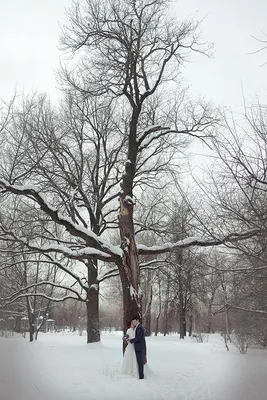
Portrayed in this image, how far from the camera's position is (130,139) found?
11.9 m

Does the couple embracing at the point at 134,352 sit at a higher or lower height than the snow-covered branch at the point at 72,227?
lower

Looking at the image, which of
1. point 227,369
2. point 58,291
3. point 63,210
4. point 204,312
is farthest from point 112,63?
point 204,312

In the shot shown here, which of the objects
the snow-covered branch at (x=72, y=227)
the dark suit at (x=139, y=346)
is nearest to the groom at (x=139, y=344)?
the dark suit at (x=139, y=346)

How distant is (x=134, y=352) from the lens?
8875mm

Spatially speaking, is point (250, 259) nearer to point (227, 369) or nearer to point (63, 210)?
point (227, 369)

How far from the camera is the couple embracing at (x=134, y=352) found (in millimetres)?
8586

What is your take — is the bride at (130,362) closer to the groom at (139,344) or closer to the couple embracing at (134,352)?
the couple embracing at (134,352)

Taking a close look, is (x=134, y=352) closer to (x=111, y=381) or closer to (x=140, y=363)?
(x=140, y=363)

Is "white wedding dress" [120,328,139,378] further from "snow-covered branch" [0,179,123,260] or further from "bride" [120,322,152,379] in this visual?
"snow-covered branch" [0,179,123,260]

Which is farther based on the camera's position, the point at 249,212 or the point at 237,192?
the point at 237,192

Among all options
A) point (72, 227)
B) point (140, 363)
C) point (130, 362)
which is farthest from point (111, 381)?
point (72, 227)

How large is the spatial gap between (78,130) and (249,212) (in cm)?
1256

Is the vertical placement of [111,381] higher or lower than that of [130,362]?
lower

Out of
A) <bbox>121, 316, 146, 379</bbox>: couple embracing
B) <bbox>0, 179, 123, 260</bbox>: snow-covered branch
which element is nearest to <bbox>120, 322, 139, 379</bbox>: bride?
<bbox>121, 316, 146, 379</bbox>: couple embracing
